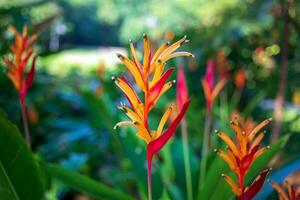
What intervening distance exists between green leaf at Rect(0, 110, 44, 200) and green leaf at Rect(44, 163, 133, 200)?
0.37 feet

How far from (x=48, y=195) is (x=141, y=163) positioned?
0.26m

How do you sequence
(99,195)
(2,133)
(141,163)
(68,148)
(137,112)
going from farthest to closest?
(68,148), (141,163), (99,195), (2,133), (137,112)

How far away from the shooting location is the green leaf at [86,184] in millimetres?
859

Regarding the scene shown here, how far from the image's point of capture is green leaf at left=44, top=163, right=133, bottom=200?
86 cm

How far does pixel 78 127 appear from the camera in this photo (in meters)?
2.03

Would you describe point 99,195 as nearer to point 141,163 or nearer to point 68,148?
point 141,163

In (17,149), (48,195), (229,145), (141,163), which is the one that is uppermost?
(229,145)

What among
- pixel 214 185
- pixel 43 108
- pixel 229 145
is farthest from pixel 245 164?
pixel 43 108

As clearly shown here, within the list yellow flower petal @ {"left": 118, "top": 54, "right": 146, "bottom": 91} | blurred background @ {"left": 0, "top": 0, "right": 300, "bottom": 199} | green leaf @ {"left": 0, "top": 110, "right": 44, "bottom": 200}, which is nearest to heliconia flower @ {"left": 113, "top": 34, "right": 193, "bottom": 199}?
yellow flower petal @ {"left": 118, "top": 54, "right": 146, "bottom": 91}

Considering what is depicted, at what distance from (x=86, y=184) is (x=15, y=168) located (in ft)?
0.60

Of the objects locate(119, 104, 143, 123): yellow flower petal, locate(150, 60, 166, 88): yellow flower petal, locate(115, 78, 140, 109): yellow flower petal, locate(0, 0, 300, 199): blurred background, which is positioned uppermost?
locate(150, 60, 166, 88): yellow flower petal

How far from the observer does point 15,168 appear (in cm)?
72

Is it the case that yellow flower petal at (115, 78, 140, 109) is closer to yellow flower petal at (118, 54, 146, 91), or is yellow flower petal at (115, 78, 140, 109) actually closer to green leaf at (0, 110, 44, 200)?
yellow flower petal at (118, 54, 146, 91)

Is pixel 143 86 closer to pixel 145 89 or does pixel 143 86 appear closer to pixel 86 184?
pixel 145 89
